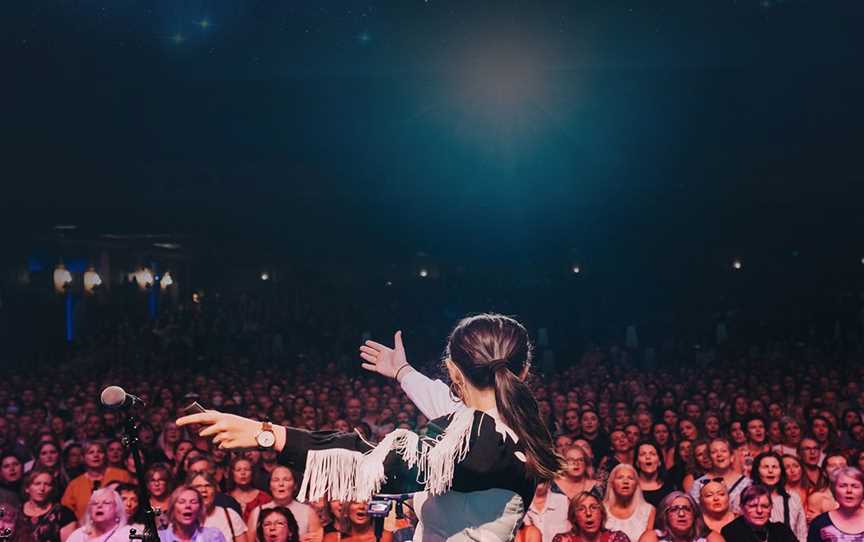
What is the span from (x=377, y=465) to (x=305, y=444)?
191 millimetres

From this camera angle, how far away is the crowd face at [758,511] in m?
6.34

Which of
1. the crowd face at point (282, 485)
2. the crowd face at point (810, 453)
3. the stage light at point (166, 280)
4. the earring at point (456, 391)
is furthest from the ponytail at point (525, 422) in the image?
the stage light at point (166, 280)

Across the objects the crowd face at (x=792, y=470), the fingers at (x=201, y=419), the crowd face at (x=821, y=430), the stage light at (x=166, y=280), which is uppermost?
the stage light at (x=166, y=280)

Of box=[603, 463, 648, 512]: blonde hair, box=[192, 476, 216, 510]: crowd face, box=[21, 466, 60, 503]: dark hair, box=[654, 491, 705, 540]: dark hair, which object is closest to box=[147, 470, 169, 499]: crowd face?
box=[192, 476, 216, 510]: crowd face

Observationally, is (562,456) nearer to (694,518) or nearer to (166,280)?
(694,518)

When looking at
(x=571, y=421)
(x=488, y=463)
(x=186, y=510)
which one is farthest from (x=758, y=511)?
(x=571, y=421)

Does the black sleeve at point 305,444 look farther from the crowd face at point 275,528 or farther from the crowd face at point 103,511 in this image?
the crowd face at point 103,511

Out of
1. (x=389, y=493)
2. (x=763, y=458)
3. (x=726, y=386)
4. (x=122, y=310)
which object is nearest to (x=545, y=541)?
(x=763, y=458)

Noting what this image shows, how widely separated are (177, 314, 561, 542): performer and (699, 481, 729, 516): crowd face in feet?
13.6

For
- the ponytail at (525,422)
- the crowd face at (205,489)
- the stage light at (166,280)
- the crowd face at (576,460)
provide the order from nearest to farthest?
the ponytail at (525,422), the crowd face at (205,489), the crowd face at (576,460), the stage light at (166,280)

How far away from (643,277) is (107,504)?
78.5 ft

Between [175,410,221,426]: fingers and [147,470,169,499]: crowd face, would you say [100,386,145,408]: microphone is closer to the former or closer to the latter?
[175,410,221,426]: fingers

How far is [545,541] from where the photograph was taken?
689cm

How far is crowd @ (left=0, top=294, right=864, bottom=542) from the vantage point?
6324 millimetres
